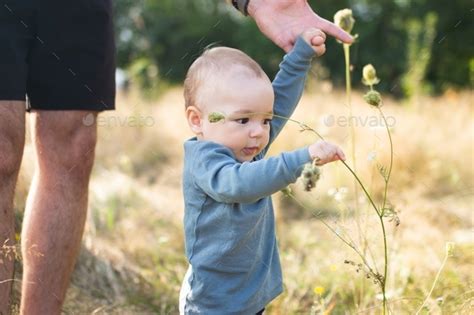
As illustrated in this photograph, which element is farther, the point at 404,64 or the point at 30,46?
the point at 404,64

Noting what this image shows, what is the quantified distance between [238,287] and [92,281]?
1.35 m

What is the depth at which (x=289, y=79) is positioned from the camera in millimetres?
2104

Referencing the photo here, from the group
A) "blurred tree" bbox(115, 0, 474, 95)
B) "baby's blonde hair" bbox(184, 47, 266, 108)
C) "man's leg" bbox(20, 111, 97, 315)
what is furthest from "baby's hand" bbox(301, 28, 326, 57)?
"blurred tree" bbox(115, 0, 474, 95)

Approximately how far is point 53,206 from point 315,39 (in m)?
0.89

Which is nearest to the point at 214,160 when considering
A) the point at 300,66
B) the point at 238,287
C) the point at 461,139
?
the point at 238,287

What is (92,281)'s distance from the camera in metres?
3.09

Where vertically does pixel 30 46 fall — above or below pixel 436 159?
above

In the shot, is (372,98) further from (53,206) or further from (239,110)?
(53,206)

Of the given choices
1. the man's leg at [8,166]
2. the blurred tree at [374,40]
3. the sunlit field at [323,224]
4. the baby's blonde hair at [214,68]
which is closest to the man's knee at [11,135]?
the man's leg at [8,166]

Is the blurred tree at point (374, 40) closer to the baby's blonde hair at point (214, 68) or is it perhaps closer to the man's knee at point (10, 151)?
the man's knee at point (10, 151)

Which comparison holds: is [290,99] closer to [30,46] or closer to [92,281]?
[30,46]

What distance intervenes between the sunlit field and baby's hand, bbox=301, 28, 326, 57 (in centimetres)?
31

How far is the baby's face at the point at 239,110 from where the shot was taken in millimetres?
1824

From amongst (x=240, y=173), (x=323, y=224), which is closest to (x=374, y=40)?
(x=323, y=224)
